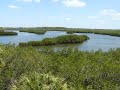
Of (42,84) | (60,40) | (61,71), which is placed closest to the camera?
(42,84)

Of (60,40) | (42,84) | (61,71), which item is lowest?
(60,40)

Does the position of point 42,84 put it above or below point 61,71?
above

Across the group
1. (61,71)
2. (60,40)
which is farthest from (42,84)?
(60,40)

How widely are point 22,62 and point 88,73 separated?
6.20 metres

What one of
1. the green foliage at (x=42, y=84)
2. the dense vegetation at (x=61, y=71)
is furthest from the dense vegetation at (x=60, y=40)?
the green foliage at (x=42, y=84)

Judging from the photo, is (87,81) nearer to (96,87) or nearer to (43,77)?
(96,87)

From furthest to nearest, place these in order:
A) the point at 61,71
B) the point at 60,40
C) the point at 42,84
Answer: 1. the point at 60,40
2. the point at 61,71
3. the point at 42,84

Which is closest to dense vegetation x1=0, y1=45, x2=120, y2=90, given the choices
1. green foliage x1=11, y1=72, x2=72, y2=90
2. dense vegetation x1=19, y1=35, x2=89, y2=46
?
green foliage x1=11, y1=72, x2=72, y2=90

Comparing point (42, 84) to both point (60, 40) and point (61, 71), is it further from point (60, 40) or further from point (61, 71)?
point (60, 40)

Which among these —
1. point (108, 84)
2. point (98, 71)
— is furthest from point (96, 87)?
point (98, 71)

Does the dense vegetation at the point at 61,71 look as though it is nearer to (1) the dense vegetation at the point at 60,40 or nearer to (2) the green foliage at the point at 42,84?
(2) the green foliage at the point at 42,84

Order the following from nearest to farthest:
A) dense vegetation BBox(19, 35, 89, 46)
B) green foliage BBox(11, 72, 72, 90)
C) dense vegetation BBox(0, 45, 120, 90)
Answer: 1. green foliage BBox(11, 72, 72, 90)
2. dense vegetation BBox(0, 45, 120, 90)
3. dense vegetation BBox(19, 35, 89, 46)

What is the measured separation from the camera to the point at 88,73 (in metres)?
25.8

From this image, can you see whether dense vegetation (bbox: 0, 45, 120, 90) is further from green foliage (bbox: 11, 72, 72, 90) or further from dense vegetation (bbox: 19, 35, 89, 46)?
dense vegetation (bbox: 19, 35, 89, 46)
